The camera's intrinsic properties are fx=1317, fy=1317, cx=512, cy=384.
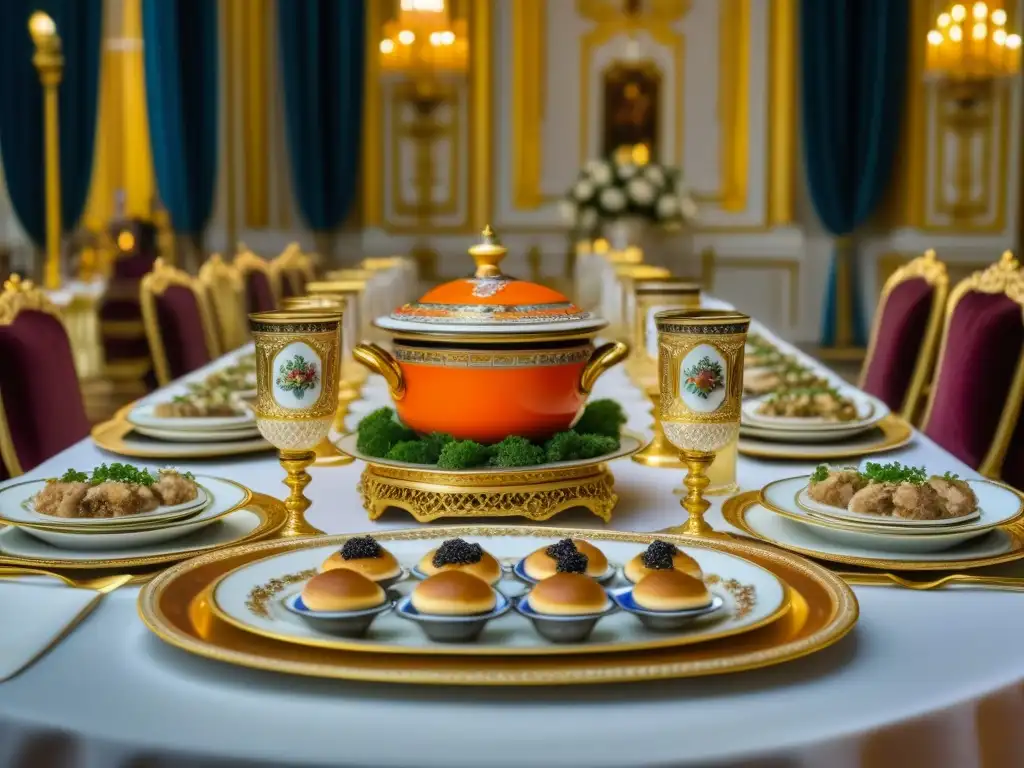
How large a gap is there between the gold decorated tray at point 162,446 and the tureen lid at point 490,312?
0.34 m

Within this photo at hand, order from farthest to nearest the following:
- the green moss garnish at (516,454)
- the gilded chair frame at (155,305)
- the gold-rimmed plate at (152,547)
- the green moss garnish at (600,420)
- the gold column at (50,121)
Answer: the gold column at (50,121) < the gilded chair frame at (155,305) < the green moss garnish at (600,420) < the green moss garnish at (516,454) < the gold-rimmed plate at (152,547)

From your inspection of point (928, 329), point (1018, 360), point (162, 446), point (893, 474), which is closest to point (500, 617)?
point (893, 474)

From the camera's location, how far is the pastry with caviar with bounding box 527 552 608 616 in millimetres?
798

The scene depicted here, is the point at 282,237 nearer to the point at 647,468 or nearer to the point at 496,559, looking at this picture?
the point at 647,468

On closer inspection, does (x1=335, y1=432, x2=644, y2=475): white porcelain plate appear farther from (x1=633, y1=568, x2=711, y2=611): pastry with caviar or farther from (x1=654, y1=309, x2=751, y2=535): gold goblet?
(x1=633, y1=568, x2=711, y2=611): pastry with caviar

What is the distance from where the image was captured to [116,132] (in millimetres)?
9211

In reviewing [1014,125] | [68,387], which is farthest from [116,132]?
[68,387]

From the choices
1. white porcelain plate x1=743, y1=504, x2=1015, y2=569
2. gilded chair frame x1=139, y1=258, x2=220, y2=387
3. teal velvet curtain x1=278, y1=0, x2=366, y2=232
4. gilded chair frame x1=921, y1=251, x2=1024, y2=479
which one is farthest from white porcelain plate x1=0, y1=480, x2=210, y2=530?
teal velvet curtain x1=278, y1=0, x2=366, y2=232

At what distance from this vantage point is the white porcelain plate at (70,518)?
1052 mm

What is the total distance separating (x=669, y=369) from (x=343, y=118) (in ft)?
20.3

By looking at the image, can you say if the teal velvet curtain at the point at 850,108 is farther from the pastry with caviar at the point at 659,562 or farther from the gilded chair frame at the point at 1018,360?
the pastry with caviar at the point at 659,562

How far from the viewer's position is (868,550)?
108cm

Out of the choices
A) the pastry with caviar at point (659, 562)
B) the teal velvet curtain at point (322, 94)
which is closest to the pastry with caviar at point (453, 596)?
the pastry with caviar at point (659, 562)

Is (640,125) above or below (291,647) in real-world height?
above
